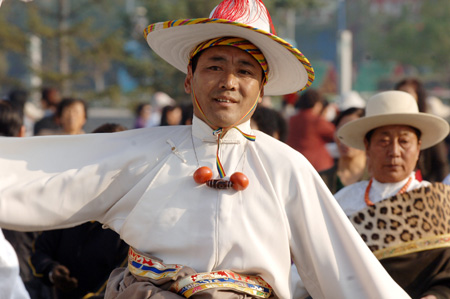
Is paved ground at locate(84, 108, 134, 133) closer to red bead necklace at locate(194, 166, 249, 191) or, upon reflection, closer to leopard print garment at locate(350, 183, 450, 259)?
leopard print garment at locate(350, 183, 450, 259)

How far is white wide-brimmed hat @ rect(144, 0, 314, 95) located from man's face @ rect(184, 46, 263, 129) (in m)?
0.08

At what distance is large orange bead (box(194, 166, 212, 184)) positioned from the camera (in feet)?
10.7

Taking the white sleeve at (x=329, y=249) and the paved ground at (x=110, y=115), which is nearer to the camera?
the white sleeve at (x=329, y=249)

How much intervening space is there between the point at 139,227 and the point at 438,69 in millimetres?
43519

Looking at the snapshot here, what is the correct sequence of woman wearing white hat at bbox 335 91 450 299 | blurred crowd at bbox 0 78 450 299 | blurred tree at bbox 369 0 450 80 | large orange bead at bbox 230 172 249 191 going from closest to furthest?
1. large orange bead at bbox 230 172 249 191
2. woman wearing white hat at bbox 335 91 450 299
3. blurred crowd at bbox 0 78 450 299
4. blurred tree at bbox 369 0 450 80

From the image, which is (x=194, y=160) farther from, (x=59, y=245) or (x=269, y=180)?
(x=59, y=245)

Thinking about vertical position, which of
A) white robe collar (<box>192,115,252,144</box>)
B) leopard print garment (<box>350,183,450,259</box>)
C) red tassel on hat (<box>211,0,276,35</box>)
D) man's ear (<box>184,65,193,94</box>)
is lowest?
leopard print garment (<box>350,183,450,259</box>)

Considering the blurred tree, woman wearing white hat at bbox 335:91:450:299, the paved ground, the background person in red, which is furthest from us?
the blurred tree

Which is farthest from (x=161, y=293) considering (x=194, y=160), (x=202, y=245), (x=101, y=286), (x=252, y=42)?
(x=101, y=286)

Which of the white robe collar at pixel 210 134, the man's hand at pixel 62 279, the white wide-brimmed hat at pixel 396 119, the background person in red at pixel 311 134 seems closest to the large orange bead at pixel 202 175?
the white robe collar at pixel 210 134

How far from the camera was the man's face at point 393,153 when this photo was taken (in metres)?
4.68

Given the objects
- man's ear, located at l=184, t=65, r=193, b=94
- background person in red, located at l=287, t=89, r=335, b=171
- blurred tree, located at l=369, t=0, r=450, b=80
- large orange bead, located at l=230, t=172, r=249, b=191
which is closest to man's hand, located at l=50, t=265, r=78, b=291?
man's ear, located at l=184, t=65, r=193, b=94

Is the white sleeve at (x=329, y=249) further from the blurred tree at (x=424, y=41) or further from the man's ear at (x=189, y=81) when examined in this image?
the blurred tree at (x=424, y=41)

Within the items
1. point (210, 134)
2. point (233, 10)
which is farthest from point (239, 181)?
point (233, 10)
